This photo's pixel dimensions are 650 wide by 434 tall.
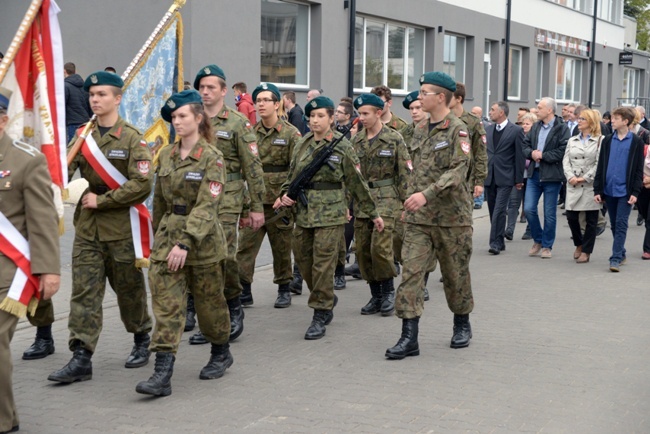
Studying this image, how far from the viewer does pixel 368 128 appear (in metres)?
8.48

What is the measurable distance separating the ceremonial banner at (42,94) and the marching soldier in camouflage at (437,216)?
2.53m

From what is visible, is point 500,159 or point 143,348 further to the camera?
point 500,159

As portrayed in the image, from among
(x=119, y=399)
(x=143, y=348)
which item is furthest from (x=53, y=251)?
(x=143, y=348)

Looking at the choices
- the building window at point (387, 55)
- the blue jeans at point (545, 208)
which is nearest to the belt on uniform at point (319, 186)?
the blue jeans at point (545, 208)

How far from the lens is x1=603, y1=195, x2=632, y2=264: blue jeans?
11.1 m

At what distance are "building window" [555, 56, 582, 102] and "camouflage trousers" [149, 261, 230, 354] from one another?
1262 inches

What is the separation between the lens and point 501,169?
1242 cm

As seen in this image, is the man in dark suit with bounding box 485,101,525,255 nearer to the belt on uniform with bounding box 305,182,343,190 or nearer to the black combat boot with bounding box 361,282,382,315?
the black combat boot with bounding box 361,282,382,315

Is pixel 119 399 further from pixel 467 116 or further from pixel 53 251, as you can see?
pixel 467 116

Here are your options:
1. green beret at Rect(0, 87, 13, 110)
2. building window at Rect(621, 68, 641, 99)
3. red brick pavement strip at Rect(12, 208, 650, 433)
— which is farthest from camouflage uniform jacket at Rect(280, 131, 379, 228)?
building window at Rect(621, 68, 641, 99)

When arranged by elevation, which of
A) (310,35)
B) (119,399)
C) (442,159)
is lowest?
(119,399)

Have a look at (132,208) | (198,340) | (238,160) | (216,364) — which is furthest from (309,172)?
(216,364)

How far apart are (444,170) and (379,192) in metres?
1.63

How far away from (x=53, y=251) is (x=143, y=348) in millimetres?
1914
